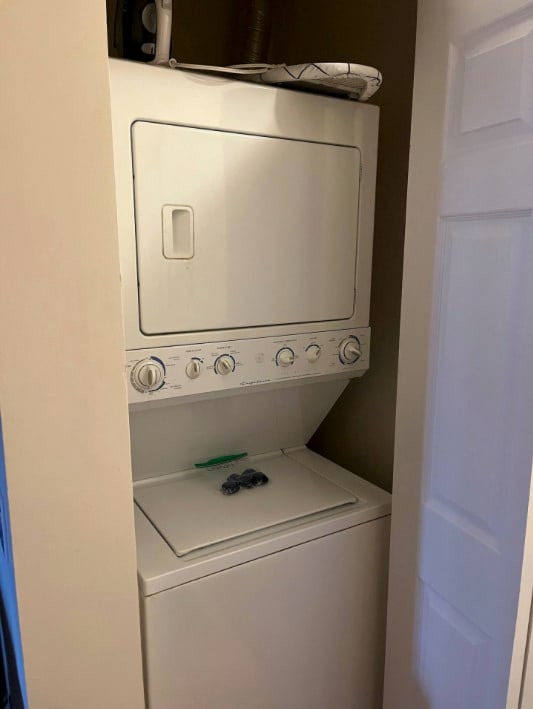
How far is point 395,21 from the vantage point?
1.54m

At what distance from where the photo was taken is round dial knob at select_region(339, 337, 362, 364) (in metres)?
1.51

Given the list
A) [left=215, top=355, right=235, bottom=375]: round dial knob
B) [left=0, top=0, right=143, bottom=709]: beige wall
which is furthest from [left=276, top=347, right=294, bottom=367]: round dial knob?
[left=0, top=0, right=143, bottom=709]: beige wall

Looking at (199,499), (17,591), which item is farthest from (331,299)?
(17,591)

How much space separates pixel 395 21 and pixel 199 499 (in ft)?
4.75

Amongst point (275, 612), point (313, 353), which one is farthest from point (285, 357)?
point (275, 612)

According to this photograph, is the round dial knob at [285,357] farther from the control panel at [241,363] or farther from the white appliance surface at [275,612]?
the white appliance surface at [275,612]

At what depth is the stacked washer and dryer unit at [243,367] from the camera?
1.18 metres

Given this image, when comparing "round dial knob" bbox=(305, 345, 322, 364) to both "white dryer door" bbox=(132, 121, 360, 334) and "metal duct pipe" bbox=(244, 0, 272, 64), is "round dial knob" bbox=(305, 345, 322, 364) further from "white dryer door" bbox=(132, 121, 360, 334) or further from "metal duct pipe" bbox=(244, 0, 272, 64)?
"metal duct pipe" bbox=(244, 0, 272, 64)

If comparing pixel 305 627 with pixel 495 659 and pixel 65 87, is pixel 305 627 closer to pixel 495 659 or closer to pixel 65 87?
pixel 495 659

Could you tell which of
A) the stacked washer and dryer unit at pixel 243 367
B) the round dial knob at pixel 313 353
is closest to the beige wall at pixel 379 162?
the stacked washer and dryer unit at pixel 243 367

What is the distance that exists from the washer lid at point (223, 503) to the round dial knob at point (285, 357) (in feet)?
1.25

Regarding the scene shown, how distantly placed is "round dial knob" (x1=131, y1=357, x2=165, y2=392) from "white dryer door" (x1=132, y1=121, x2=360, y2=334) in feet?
0.24

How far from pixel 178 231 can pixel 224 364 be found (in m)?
0.33

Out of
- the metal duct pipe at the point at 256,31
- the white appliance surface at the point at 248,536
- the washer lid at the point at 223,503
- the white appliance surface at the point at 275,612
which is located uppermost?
the metal duct pipe at the point at 256,31
